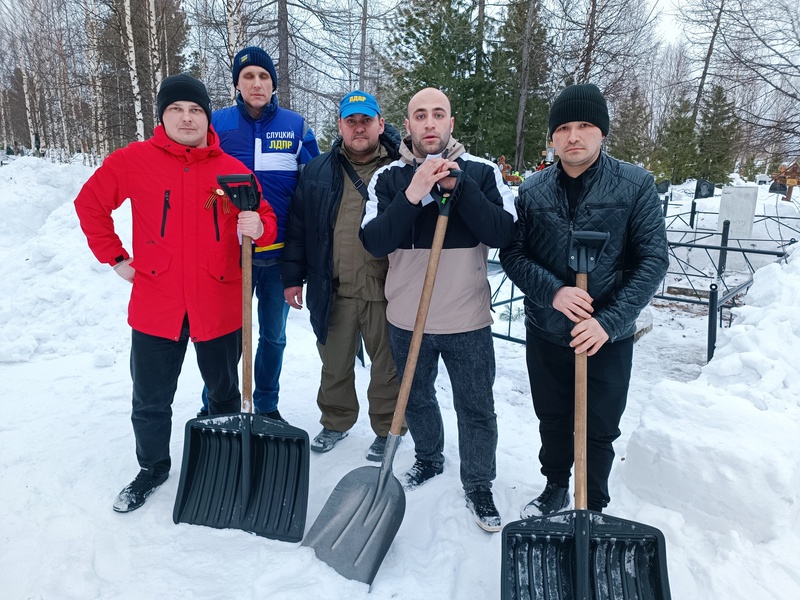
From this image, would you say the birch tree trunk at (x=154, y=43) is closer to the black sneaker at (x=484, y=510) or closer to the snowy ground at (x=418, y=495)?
the snowy ground at (x=418, y=495)

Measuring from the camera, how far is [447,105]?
7.57ft

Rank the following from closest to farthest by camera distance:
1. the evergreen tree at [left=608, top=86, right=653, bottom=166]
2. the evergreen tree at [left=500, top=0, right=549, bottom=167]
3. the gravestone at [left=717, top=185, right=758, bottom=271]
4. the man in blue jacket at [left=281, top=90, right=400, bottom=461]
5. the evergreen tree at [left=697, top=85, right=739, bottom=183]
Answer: the man in blue jacket at [left=281, top=90, right=400, bottom=461]
the gravestone at [left=717, top=185, right=758, bottom=271]
the evergreen tree at [left=500, top=0, right=549, bottom=167]
the evergreen tree at [left=608, top=86, right=653, bottom=166]
the evergreen tree at [left=697, top=85, right=739, bottom=183]

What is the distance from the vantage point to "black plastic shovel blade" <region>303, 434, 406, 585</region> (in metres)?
2.15

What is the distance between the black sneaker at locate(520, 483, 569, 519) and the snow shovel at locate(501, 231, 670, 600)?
610 mm

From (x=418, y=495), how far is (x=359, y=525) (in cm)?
53

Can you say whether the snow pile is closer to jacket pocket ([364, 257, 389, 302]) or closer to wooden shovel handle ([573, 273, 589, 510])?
wooden shovel handle ([573, 273, 589, 510])

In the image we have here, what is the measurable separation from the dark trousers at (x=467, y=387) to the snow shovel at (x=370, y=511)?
0.76ft

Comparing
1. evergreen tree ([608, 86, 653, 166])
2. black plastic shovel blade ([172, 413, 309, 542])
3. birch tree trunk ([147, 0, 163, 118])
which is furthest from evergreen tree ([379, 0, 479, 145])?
black plastic shovel blade ([172, 413, 309, 542])

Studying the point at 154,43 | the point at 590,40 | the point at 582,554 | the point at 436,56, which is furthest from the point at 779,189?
the point at 582,554

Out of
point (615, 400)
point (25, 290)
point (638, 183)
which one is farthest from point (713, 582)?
point (25, 290)

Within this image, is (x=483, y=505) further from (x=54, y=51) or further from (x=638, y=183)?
(x=54, y=51)

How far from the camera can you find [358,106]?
2.58 m

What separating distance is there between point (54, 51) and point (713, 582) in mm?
23260

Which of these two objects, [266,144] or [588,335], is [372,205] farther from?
[588,335]
